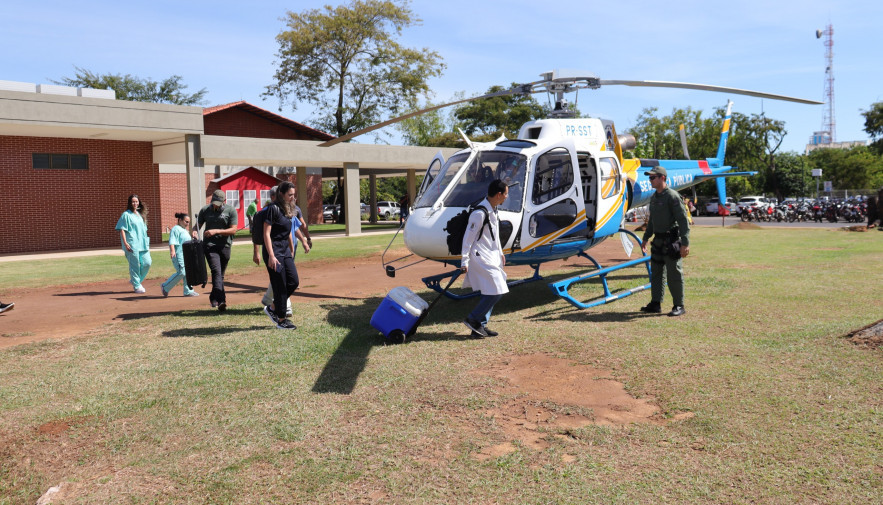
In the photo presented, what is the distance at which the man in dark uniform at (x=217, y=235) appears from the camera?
352 inches

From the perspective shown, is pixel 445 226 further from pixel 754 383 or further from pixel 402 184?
pixel 402 184

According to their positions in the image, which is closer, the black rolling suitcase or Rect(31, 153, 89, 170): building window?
the black rolling suitcase

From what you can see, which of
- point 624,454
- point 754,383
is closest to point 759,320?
point 754,383

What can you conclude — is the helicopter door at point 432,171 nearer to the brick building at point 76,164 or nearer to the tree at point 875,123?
the brick building at point 76,164

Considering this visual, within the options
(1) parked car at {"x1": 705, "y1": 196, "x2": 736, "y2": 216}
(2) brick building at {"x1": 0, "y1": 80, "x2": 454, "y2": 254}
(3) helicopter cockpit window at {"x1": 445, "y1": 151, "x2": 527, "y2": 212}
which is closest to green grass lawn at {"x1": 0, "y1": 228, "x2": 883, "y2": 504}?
(3) helicopter cockpit window at {"x1": 445, "y1": 151, "x2": 527, "y2": 212}

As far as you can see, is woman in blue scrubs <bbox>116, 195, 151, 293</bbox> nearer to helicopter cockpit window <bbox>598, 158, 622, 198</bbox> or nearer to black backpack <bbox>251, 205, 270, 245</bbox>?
black backpack <bbox>251, 205, 270, 245</bbox>

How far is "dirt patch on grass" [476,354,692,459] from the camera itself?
449 centimetres

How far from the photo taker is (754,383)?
531 cm

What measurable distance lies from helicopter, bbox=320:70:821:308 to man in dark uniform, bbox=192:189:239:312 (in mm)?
1858

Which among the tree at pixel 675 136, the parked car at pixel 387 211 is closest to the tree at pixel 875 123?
the tree at pixel 675 136

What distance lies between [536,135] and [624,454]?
21.0 feet

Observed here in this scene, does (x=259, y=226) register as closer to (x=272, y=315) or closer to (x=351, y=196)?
(x=272, y=315)

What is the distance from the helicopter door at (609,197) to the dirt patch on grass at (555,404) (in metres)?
4.06

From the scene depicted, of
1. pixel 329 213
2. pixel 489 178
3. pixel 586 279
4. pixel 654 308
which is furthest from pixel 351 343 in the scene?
pixel 329 213
